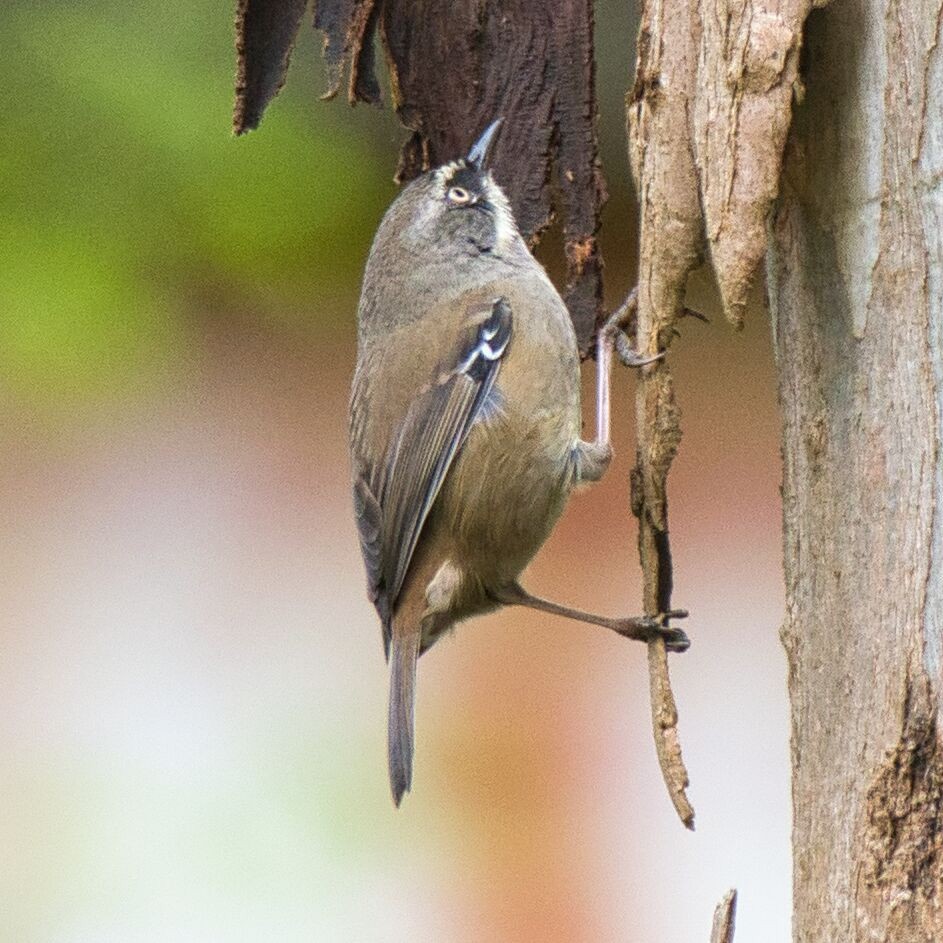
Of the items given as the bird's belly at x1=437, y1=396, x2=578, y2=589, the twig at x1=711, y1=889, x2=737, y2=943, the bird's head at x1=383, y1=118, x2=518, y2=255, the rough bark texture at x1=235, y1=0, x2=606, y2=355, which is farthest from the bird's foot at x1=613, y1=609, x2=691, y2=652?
the bird's head at x1=383, y1=118, x2=518, y2=255

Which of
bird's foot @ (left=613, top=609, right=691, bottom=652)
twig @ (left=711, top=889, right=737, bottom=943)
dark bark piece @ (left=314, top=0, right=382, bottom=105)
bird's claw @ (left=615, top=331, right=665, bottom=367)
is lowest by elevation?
twig @ (left=711, top=889, right=737, bottom=943)

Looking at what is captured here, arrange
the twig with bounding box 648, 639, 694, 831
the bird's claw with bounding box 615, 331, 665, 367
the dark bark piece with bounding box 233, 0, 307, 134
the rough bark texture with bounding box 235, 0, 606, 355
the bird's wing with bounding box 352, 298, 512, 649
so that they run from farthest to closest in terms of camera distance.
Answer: the bird's wing with bounding box 352, 298, 512, 649 < the rough bark texture with bounding box 235, 0, 606, 355 < the bird's claw with bounding box 615, 331, 665, 367 < the dark bark piece with bounding box 233, 0, 307, 134 < the twig with bounding box 648, 639, 694, 831

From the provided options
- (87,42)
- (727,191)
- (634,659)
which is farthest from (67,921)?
(727,191)

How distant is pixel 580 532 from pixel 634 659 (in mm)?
462

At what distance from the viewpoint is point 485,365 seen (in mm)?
3455

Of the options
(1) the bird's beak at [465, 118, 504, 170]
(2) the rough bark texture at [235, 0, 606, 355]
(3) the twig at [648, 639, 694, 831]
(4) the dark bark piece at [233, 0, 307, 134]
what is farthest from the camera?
(1) the bird's beak at [465, 118, 504, 170]

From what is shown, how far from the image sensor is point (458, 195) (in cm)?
353

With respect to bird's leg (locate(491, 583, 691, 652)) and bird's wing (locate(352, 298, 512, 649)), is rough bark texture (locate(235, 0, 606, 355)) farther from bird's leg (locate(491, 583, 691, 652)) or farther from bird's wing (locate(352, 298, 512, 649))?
bird's leg (locate(491, 583, 691, 652))

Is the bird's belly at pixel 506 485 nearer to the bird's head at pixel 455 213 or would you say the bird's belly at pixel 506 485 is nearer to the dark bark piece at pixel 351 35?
the bird's head at pixel 455 213

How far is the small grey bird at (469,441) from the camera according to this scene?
338 cm

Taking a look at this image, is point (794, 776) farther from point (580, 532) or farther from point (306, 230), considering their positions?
point (580, 532)

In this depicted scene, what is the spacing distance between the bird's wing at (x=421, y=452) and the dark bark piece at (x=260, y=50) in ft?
2.77

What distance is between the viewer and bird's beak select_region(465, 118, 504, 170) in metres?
3.10

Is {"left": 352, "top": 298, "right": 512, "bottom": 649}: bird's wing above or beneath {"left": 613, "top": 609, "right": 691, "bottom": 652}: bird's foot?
above
